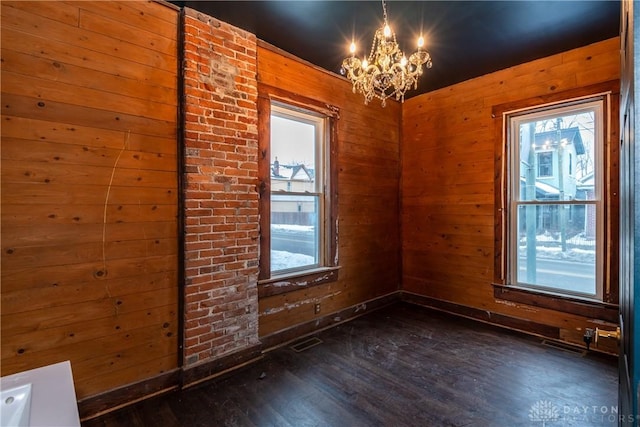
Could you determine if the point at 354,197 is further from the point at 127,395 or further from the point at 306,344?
the point at 127,395

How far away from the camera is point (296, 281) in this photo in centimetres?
331

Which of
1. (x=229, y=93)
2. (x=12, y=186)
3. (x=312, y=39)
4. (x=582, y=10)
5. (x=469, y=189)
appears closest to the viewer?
(x=12, y=186)

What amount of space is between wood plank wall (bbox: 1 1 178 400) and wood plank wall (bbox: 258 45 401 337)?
3.34ft

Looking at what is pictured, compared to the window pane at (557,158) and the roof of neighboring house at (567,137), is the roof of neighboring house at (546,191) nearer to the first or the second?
the window pane at (557,158)

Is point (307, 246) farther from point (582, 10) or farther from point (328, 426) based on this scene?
point (582, 10)

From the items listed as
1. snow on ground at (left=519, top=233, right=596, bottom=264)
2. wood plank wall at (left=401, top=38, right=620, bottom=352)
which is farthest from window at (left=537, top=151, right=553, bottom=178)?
snow on ground at (left=519, top=233, right=596, bottom=264)

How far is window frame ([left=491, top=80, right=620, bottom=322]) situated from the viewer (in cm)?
290

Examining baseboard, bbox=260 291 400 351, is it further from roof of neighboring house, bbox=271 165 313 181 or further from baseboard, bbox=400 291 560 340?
roof of neighboring house, bbox=271 165 313 181

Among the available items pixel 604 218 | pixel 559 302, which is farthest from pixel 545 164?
pixel 559 302

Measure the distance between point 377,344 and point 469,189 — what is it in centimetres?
220

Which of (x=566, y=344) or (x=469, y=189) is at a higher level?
(x=469, y=189)

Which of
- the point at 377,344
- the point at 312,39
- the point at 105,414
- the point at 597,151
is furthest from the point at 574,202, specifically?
the point at 105,414

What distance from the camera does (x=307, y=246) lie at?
3.59 meters

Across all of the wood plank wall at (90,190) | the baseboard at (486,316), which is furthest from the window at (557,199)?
the wood plank wall at (90,190)
